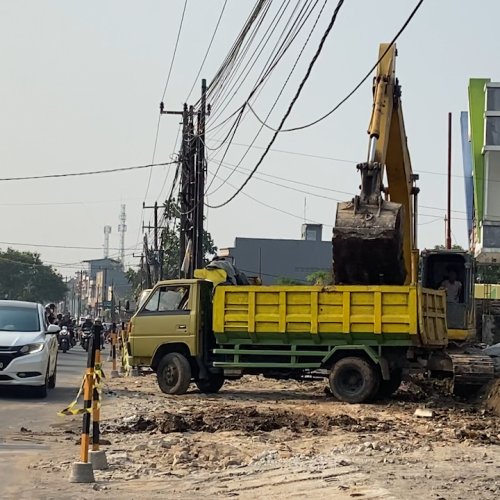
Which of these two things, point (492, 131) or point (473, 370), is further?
point (492, 131)

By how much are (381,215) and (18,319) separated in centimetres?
683

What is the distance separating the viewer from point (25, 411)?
14.9 metres

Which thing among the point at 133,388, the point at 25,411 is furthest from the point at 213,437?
the point at 133,388

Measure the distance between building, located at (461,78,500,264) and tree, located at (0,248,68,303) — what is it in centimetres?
6546

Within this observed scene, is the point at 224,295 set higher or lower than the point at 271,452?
higher

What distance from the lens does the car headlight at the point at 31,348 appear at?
1700 cm

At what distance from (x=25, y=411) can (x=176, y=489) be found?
265 inches

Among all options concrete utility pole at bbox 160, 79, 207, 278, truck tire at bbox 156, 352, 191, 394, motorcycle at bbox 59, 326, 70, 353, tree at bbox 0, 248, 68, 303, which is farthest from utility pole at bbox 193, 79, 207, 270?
tree at bbox 0, 248, 68, 303

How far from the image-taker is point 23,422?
1354 cm

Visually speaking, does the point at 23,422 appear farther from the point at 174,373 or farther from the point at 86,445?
the point at 174,373

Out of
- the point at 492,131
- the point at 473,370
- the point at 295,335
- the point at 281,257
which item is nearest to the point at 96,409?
the point at 295,335

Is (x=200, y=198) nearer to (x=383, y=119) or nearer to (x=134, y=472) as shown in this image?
(x=383, y=119)

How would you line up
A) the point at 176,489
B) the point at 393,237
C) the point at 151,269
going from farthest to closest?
the point at 151,269
the point at 393,237
the point at 176,489

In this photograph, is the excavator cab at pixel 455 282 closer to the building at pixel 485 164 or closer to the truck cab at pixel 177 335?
the truck cab at pixel 177 335
